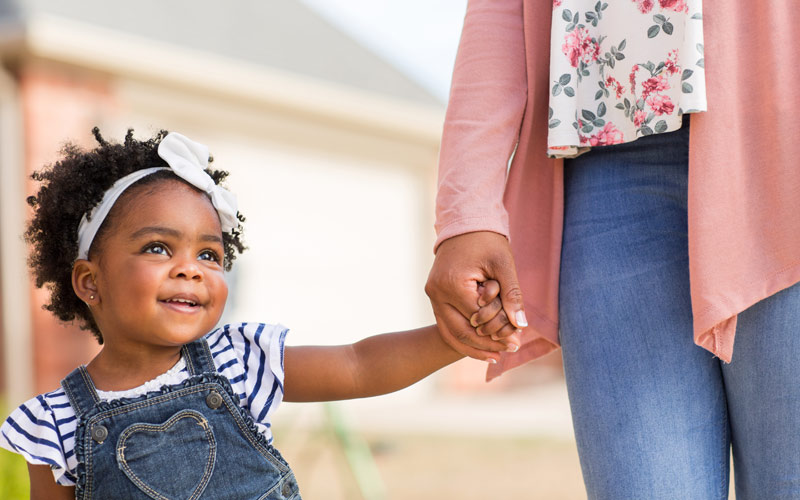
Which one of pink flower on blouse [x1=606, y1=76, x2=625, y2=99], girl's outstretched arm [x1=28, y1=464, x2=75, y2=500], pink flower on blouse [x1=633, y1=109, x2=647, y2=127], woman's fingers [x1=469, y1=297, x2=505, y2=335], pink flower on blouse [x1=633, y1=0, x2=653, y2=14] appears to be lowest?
girl's outstretched arm [x1=28, y1=464, x2=75, y2=500]

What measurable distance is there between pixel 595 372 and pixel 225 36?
28.5 ft

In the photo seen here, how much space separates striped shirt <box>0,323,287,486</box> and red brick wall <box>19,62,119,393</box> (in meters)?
5.74

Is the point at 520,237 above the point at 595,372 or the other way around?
above

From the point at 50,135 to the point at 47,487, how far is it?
20.8ft

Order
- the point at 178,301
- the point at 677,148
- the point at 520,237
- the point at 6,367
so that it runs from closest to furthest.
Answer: the point at 677,148, the point at 178,301, the point at 520,237, the point at 6,367

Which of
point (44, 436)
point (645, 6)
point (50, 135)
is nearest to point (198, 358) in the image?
point (44, 436)

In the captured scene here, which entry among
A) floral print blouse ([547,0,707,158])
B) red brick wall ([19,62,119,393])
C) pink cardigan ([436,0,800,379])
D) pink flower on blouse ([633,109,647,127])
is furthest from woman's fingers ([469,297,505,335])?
red brick wall ([19,62,119,393])

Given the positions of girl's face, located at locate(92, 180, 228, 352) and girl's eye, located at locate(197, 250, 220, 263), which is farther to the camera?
girl's eye, located at locate(197, 250, 220, 263)

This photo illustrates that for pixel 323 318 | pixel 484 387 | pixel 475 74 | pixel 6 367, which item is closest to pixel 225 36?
pixel 323 318

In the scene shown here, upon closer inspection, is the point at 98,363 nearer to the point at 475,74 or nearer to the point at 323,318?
the point at 475,74

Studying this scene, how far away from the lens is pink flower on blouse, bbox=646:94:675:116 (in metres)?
1.69

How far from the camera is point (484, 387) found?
40.3 ft

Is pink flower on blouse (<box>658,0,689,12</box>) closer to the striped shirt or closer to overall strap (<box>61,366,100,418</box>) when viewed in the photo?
the striped shirt

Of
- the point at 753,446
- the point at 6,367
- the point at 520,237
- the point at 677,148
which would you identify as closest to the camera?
the point at 753,446
